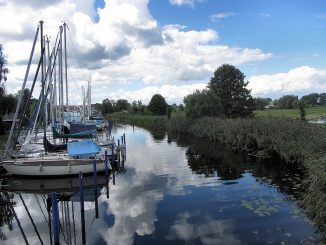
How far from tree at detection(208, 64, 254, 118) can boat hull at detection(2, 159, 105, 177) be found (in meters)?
59.5

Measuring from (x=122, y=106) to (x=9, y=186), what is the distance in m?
175

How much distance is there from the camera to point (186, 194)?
22625 mm

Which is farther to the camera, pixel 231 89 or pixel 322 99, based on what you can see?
pixel 322 99

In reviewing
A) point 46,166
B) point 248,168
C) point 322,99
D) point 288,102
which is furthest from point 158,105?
point 46,166

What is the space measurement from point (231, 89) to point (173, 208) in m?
66.7

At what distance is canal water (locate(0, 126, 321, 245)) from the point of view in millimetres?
15289

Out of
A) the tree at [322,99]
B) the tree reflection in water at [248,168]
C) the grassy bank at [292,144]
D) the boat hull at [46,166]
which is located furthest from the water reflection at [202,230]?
the tree at [322,99]

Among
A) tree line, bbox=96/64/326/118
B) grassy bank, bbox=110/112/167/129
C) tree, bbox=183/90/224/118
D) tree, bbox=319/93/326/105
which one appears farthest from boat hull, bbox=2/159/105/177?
tree, bbox=319/93/326/105

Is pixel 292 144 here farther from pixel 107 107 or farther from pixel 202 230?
pixel 107 107

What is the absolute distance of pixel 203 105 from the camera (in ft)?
218

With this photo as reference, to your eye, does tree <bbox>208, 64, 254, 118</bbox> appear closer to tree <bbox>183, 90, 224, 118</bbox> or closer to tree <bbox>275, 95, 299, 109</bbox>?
tree <bbox>183, 90, 224, 118</bbox>

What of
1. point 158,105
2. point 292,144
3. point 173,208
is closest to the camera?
point 173,208

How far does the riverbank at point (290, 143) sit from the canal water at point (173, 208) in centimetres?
114

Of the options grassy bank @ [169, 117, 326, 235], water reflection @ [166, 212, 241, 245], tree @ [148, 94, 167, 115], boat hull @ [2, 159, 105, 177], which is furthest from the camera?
tree @ [148, 94, 167, 115]
